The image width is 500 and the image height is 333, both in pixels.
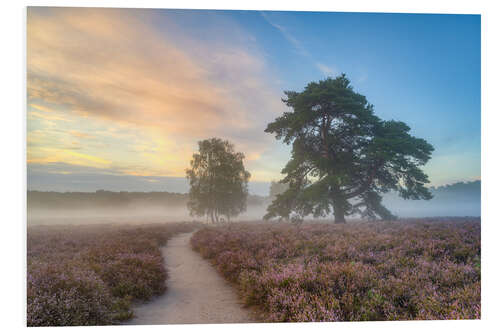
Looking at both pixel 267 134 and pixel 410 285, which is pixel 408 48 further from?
pixel 410 285

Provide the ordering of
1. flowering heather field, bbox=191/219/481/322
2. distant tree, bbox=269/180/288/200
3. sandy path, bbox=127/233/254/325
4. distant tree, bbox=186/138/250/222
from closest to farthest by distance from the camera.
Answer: flowering heather field, bbox=191/219/481/322
sandy path, bbox=127/233/254/325
distant tree, bbox=269/180/288/200
distant tree, bbox=186/138/250/222

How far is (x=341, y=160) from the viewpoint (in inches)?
386

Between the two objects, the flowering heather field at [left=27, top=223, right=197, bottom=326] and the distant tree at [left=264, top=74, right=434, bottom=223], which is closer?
the flowering heather field at [left=27, top=223, right=197, bottom=326]

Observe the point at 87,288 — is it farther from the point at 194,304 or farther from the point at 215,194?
the point at 215,194

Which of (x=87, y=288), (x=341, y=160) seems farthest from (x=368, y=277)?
(x=341, y=160)

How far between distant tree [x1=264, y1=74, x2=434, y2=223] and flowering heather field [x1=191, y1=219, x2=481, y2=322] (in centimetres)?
272

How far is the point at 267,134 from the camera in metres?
8.08

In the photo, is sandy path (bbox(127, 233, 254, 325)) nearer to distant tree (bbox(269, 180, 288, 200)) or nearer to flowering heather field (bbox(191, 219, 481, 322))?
flowering heather field (bbox(191, 219, 481, 322))

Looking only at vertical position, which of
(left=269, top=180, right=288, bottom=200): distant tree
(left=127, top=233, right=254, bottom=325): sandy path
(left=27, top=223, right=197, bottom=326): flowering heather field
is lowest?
(left=127, top=233, right=254, bottom=325): sandy path

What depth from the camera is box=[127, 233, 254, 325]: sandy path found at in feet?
15.4

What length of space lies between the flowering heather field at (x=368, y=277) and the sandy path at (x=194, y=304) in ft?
1.10

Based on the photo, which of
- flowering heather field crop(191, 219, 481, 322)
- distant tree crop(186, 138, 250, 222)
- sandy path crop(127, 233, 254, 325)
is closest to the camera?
flowering heather field crop(191, 219, 481, 322)

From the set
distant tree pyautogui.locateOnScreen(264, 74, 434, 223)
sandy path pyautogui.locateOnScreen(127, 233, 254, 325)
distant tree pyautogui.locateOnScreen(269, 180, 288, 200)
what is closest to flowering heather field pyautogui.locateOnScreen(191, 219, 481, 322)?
sandy path pyautogui.locateOnScreen(127, 233, 254, 325)

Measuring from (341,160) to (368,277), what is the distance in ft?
19.5
